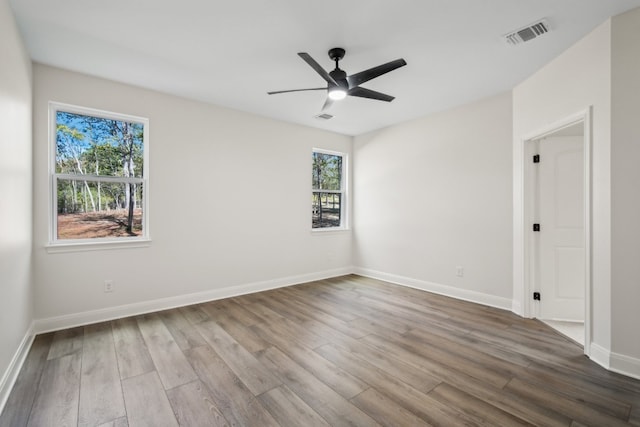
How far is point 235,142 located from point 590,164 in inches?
160

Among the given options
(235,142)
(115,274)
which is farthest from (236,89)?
(115,274)

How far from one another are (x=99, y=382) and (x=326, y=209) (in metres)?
4.12

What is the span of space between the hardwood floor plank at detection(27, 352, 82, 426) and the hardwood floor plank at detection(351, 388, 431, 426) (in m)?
1.76

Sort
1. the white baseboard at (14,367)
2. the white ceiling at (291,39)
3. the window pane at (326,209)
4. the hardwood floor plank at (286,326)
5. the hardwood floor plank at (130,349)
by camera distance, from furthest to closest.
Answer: the window pane at (326,209) → the hardwood floor plank at (286,326) → the hardwood floor plank at (130,349) → the white ceiling at (291,39) → the white baseboard at (14,367)

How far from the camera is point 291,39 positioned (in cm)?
258

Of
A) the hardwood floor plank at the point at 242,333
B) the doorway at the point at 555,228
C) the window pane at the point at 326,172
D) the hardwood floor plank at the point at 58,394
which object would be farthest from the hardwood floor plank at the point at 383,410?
the window pane at the point at 326,172

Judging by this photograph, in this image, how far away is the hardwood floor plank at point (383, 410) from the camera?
5.74 feet

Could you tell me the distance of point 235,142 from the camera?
14.3ft

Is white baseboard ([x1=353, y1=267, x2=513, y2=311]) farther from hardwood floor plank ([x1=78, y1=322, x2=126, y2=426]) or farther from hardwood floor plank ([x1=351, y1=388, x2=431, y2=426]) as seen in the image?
hardwood floor plank ([x1=78, y1=322, x2=126, y2=426])

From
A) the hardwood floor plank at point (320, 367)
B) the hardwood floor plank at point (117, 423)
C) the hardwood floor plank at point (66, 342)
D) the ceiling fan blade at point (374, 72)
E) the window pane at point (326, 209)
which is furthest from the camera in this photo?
the window pane at point (326, 209)

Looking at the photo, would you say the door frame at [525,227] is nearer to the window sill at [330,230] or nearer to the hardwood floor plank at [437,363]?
the hardwood floor plank at [437,363]

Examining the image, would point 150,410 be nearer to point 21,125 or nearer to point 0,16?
point 21,125

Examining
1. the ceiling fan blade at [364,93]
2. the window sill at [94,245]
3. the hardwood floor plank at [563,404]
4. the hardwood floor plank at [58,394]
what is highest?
the ceiling fan blade at [364,93]

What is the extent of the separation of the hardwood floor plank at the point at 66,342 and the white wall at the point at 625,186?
4.58 meters
